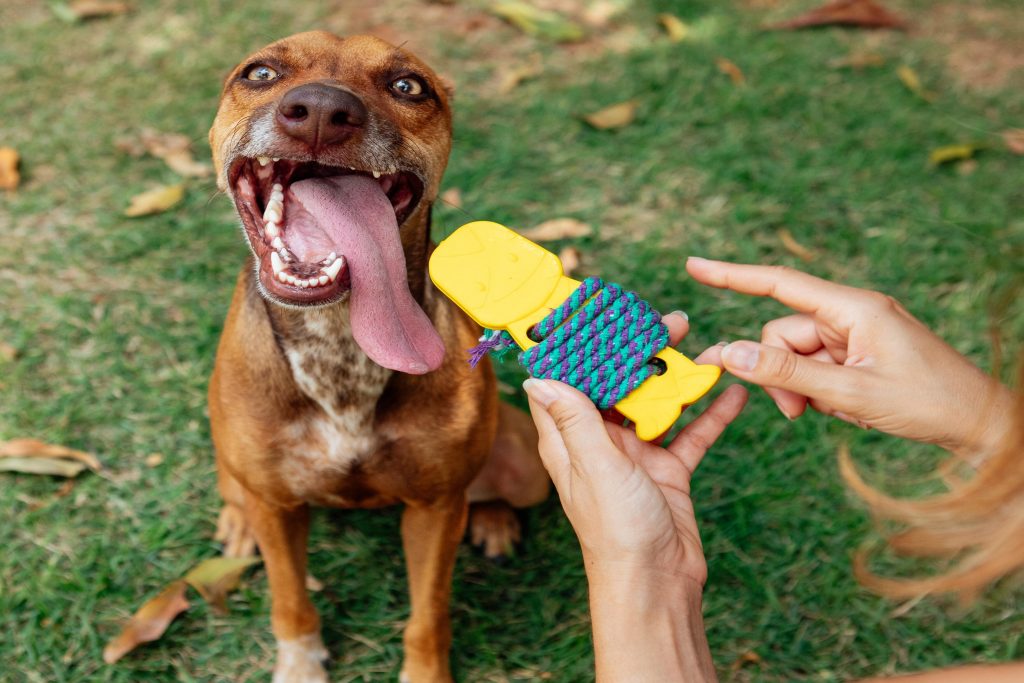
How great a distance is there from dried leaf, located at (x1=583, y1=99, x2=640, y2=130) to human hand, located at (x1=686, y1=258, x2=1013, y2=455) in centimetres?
320

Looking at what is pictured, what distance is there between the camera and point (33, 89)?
5.75 metres

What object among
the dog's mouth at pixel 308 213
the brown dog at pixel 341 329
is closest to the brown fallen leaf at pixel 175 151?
the brown dog at pixel 341 329

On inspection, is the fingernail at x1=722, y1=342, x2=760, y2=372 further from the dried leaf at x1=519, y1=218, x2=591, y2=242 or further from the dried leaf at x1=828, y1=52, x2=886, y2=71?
the dried leaf at x1=828, y1=52, x2=886, y2=71

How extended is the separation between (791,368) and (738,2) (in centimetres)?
522

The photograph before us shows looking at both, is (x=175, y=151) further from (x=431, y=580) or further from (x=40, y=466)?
(x=431, y=580)

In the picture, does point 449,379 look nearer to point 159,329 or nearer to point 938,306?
point 159,329

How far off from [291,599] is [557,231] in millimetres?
2507

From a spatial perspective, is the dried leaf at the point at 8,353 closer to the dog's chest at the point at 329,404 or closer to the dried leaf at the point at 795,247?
the dog's chest at the point at 329,404

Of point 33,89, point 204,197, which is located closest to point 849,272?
point 204,197

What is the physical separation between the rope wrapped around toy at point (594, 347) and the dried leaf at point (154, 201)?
10.5ft

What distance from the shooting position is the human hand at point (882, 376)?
2.44 m

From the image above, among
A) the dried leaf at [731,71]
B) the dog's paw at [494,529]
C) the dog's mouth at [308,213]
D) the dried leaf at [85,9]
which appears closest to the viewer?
the dog's mouth at [308,213]

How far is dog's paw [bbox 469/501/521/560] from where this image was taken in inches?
151

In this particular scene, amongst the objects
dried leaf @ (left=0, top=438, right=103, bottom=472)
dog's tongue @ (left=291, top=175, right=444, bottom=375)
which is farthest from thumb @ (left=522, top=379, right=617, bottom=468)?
dried leaf @ (left=0, top=438, right=103, bottom=472)
